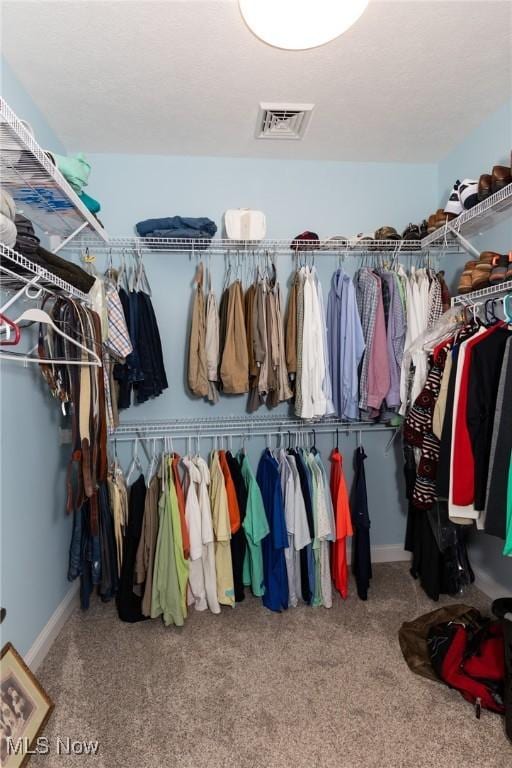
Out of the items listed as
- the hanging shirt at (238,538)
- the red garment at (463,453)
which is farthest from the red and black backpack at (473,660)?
the hanging shirt at (238,538)

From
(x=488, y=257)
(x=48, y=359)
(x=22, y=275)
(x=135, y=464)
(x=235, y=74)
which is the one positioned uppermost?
(x=235, y=74)

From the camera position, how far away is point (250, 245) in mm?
2459

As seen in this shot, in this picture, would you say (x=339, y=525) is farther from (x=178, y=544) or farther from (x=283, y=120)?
(x=283, y=120)

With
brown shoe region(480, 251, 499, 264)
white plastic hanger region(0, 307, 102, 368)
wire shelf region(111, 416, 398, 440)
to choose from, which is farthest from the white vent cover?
wire shelf region(111, 416, 398, 440)

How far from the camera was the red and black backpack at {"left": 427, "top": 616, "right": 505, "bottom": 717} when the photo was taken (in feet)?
5.40

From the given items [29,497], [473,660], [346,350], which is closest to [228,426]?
[346,350]

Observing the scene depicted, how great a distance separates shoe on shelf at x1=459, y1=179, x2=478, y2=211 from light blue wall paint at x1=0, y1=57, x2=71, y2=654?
84.2 inches

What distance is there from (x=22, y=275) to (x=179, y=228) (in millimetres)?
1045

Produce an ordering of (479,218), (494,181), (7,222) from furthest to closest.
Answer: (479,218) < (494,181) < (7,222)

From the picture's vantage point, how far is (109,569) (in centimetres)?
226

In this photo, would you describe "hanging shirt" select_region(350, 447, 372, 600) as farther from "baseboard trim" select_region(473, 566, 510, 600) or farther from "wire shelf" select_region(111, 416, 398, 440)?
"baseboard trim" select_region(473, 566, 510, 600)

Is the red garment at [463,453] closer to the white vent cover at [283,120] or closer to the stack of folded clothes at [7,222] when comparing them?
the white vent cover at [283,120]

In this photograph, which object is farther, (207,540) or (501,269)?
(207,540)

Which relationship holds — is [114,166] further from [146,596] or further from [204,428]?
[146,596]
